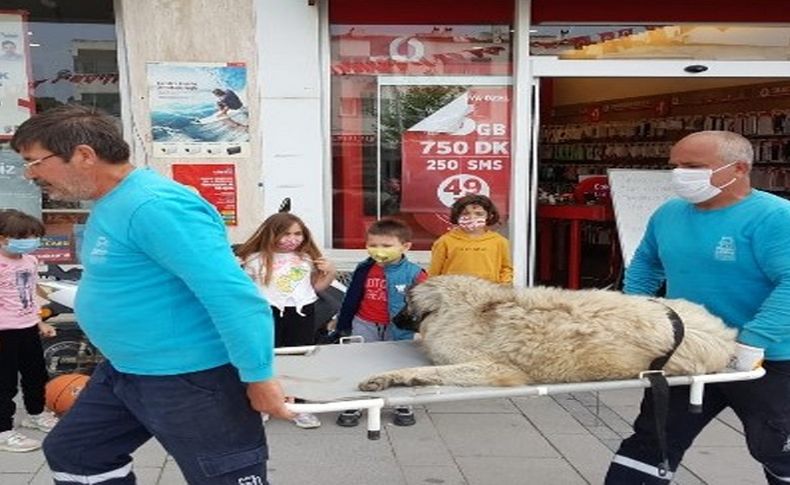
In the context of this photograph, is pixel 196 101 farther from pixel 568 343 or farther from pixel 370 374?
pixel 568 343

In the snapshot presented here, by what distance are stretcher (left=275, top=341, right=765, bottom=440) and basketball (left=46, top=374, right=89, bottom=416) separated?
74.0 inches

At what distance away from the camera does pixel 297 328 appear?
4715 millimetres

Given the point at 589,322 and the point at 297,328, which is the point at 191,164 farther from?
the point at 589,322

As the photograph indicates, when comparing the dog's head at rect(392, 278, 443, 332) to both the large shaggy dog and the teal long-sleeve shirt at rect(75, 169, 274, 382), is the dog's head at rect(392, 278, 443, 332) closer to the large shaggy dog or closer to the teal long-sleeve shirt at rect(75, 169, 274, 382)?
the large shaggy dog

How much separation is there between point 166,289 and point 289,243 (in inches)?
95.2

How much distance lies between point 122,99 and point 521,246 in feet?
11.7

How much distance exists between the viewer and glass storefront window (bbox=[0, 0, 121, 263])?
613 cm

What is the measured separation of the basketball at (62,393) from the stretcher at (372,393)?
1880 mm

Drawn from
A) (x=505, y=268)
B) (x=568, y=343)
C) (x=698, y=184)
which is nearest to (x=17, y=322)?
(x=505, y=268)

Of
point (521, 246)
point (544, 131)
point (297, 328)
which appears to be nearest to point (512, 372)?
point (297, 328)

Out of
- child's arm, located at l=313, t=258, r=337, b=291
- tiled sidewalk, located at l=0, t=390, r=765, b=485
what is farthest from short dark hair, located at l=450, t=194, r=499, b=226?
tiled sidewalk, located at l=0, t=390, r=765, b=485

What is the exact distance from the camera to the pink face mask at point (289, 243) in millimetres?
4656

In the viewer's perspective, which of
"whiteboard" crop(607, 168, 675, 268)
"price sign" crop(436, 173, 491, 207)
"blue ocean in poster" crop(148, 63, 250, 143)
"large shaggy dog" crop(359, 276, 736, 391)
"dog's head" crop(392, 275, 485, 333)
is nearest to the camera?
"large shaggy dog" crop(359, 276, 736, 391)

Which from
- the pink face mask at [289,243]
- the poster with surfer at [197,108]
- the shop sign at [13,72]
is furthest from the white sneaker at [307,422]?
the shop sign at [13,72]
